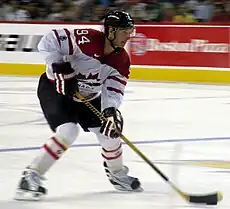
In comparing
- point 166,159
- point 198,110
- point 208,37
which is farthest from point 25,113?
point 208,37

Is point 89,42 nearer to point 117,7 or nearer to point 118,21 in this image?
point 118,21

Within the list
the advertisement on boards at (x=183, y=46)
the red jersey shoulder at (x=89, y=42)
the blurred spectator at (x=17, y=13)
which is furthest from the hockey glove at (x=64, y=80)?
the blurred spectator at (x=17, y=13)

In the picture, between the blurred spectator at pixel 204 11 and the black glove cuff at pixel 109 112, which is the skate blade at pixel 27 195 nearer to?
the black glove cuff at pixel 109 112

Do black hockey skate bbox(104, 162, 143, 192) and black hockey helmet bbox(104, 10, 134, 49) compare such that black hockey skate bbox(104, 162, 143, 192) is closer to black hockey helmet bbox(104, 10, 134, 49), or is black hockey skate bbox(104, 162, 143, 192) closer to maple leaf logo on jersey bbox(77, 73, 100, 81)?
maple leaf logo on jersey bbox(77, 73, 100, 81)

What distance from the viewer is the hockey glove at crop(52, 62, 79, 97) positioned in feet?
10.2

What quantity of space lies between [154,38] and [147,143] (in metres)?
4.54

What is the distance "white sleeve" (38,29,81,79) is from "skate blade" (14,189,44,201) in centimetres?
57

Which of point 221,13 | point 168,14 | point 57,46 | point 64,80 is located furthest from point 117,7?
point 64,80

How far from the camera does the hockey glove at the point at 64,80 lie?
10.2 feet

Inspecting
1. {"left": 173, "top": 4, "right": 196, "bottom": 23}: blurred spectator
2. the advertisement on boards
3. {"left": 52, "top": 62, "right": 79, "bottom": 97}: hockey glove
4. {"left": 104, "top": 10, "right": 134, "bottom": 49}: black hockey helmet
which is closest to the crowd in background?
{"left": 173, "top": 4, "right": 196, "bottom": 23}: blurred spectator

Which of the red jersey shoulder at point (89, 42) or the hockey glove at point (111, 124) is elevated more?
the red jersey shoulder at point (89, 42)

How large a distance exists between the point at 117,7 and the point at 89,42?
22.6 feet

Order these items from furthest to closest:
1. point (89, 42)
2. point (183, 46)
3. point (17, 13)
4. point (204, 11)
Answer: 1. point (17, 13)
2. point (204, 11)
3. point (183, 46)
4. point (89, 42)

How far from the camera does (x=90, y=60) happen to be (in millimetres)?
3252
